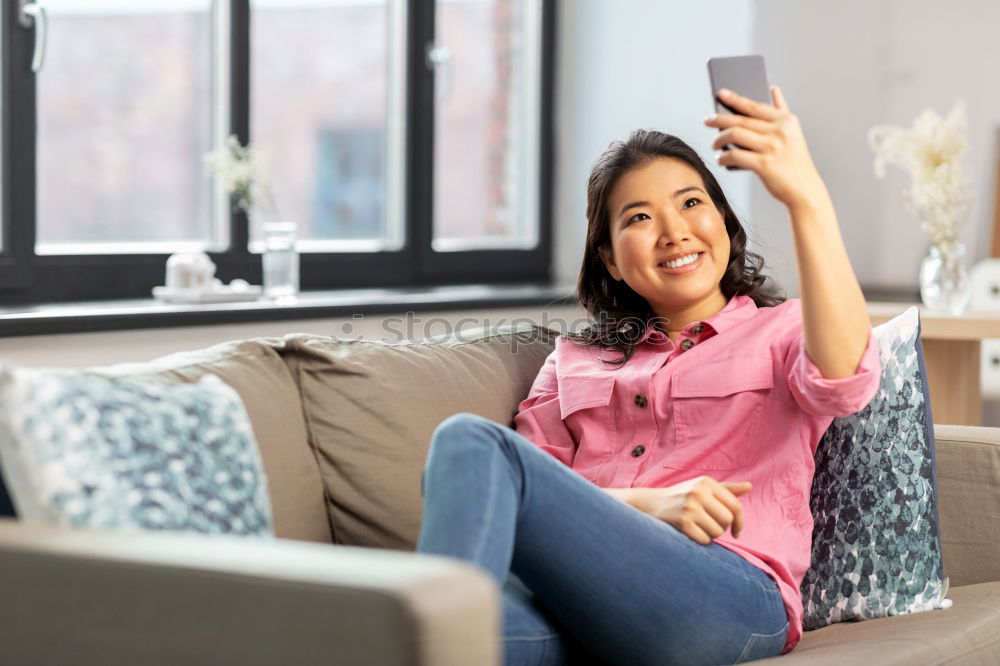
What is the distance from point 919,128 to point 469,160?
4.63 feet

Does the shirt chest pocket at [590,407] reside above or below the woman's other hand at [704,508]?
above

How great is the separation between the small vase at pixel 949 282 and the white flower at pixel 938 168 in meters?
0.03

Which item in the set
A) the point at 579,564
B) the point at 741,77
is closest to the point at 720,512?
the point at 579,564

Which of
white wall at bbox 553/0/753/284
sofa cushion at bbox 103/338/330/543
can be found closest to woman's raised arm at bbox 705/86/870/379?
sofa cushion at bbox 103/338/330/543

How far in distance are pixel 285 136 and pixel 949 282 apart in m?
→ 1.80

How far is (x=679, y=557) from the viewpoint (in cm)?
156

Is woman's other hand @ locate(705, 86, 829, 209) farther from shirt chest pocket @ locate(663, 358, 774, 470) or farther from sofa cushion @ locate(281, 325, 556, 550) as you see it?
sofa cushion @ locate(281, 325, 556, 550)

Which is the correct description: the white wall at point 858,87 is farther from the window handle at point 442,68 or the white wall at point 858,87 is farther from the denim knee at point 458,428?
the denim knee at point 458,428

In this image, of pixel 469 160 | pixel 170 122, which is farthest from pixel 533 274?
pixel 170 122

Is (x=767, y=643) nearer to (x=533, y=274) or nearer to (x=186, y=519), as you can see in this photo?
(x=186, y=519)

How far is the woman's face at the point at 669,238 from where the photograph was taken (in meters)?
1.87

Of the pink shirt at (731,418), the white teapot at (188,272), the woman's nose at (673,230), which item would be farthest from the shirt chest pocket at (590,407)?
the white teapot at (188,272)

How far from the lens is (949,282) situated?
307 centimetres

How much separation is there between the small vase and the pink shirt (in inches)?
53.6
